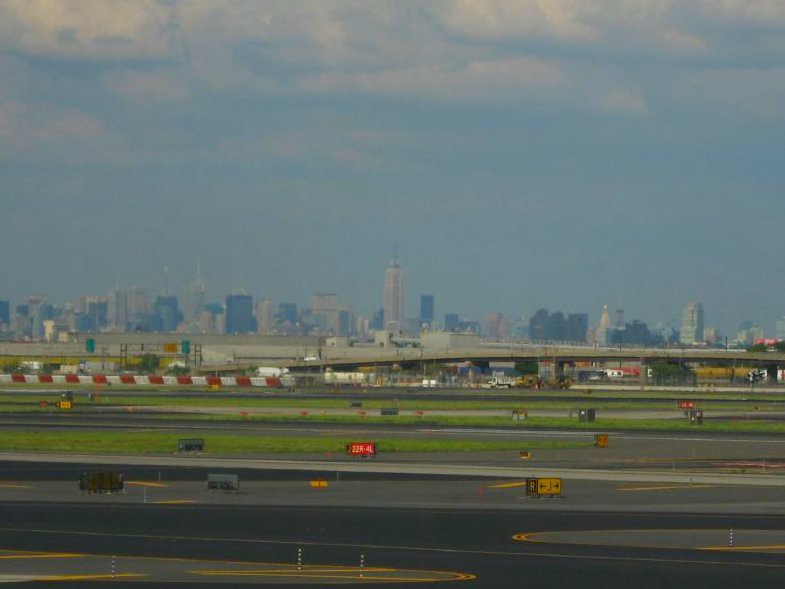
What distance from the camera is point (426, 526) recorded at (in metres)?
41.1

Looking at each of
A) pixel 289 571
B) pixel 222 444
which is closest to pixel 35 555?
pixel 289 571

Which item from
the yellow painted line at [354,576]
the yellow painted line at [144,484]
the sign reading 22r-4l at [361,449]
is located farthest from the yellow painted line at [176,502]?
the sign reading 22r-4l at [361,449]

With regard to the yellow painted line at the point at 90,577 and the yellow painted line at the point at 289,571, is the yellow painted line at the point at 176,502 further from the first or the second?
the yellow painted line at the point at 90,577

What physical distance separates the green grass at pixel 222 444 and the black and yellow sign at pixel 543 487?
21.1 m

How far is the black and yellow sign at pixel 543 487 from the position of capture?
49.7m

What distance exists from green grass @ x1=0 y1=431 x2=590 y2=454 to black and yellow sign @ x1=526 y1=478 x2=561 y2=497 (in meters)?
21.1

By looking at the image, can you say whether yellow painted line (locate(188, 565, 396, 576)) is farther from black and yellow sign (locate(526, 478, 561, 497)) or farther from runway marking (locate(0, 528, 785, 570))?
black and yellow sign (locate(526, 478, 561, 497))

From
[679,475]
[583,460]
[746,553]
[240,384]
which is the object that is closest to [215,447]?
[583,460]

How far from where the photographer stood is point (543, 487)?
164ft

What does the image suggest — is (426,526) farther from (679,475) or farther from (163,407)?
(163,407)

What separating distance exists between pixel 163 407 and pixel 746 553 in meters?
84.7

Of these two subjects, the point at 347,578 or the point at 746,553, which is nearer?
the point at 347,578

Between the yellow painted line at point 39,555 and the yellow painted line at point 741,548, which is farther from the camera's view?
the yellow painted line at point 741,548

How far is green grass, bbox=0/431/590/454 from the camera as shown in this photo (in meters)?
69.8
